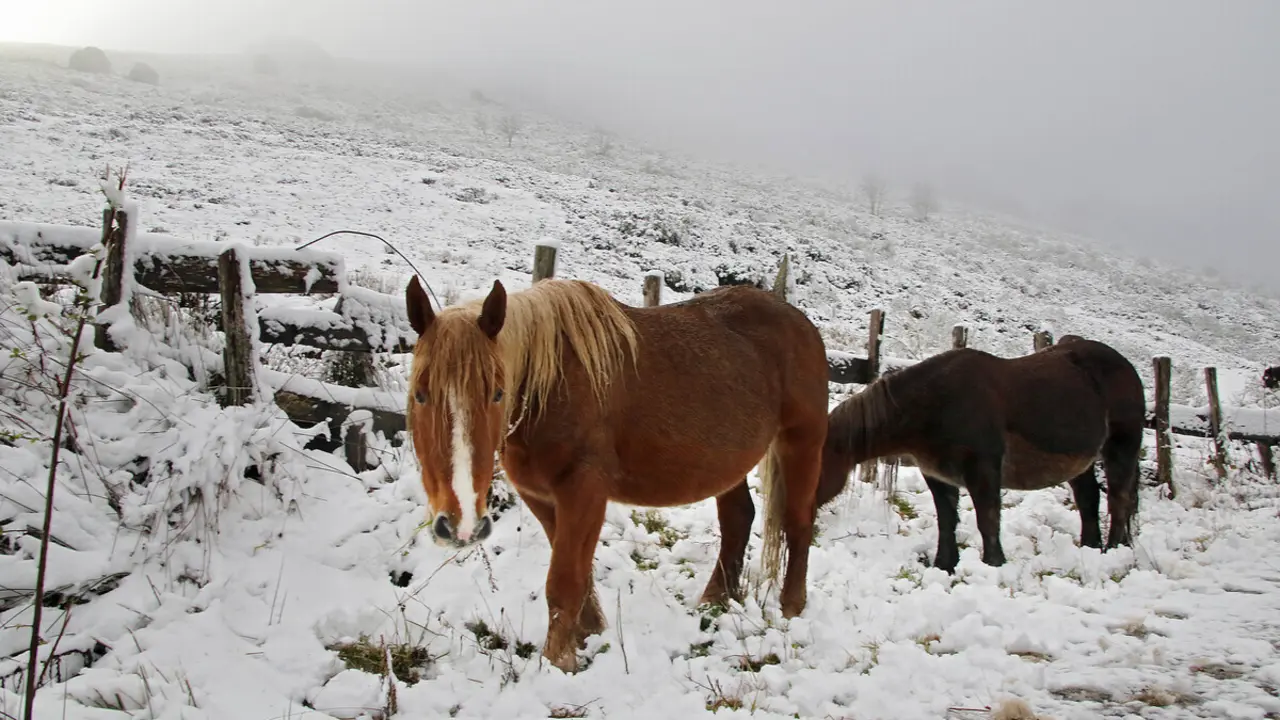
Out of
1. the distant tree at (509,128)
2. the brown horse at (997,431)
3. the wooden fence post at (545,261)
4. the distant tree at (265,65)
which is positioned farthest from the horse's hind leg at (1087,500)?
the distant tree at (265,65)

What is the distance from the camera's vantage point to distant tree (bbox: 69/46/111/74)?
40.6 metres

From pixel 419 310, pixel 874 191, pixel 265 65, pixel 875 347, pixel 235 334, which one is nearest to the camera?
pixel 419 310

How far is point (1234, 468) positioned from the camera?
9742 millimetres

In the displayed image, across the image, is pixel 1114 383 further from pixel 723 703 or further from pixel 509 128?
pixel 509 128

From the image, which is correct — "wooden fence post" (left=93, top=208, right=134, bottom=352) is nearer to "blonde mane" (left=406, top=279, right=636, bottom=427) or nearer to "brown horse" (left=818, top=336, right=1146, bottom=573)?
"blonde mane" (left=406, top=279, right=636, bottom=427)

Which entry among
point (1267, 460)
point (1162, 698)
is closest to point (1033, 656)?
point (1162, 698)

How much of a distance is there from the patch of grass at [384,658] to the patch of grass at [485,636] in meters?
0.29

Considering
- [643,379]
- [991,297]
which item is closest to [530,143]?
[991,297]

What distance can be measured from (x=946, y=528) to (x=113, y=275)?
607 centimetres

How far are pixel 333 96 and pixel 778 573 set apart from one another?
5215 cm

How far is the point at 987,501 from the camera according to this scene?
17.4ft

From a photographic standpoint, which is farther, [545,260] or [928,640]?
[545,260]

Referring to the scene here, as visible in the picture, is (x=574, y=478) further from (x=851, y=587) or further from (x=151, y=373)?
(x=151, y=373)

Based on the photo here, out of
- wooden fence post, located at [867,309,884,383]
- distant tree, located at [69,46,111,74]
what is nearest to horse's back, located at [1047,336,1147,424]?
wooden fence post, located at [867,309,884,383]
